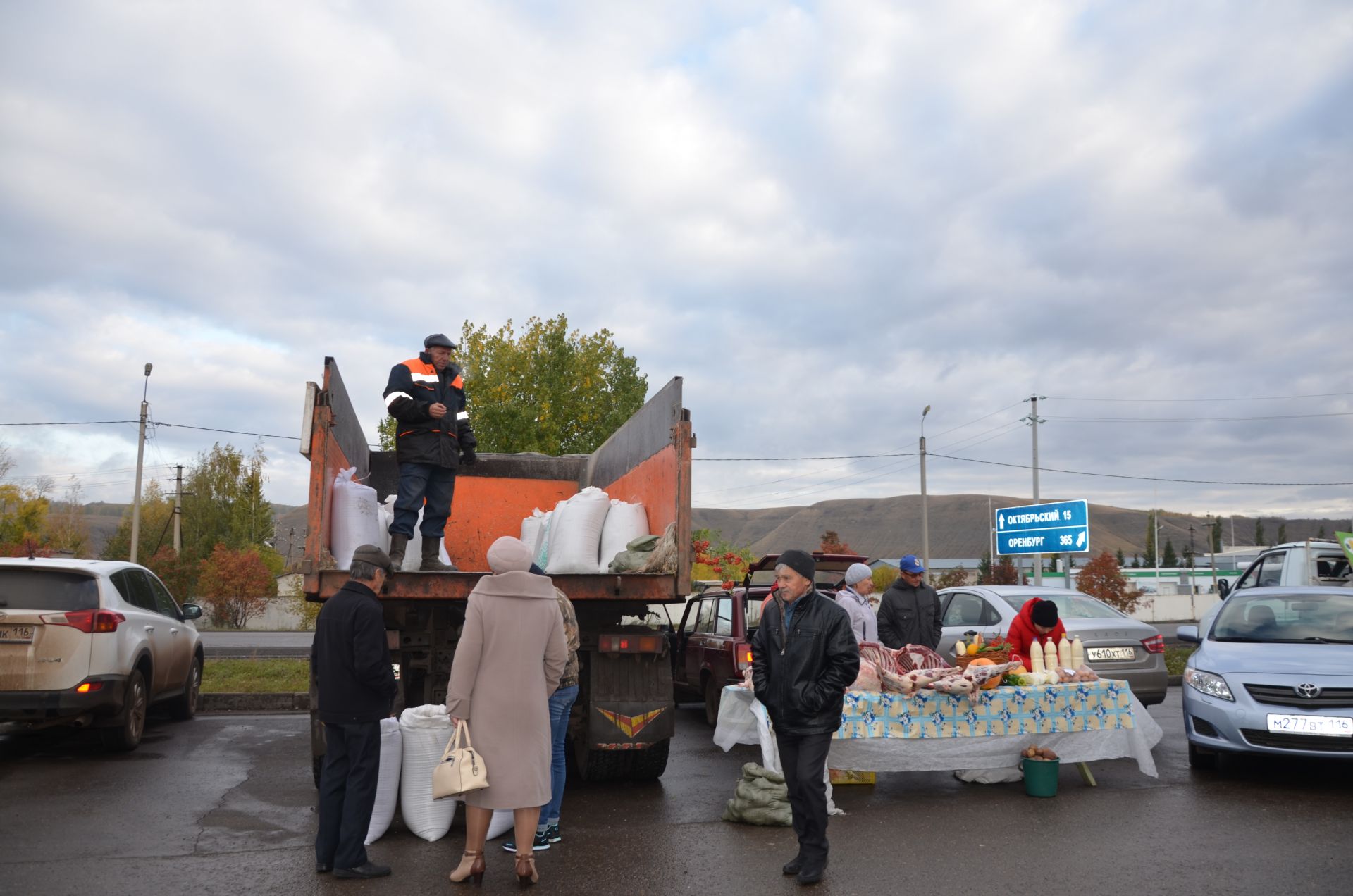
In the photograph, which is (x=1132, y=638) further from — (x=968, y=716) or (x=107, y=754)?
(x=107, y=754)

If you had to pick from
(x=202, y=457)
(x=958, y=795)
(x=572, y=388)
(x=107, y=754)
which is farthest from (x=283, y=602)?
(x=958, y=795)

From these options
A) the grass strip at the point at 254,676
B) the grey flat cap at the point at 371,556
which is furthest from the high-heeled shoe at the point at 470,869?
the grass strip at the point at 254,676

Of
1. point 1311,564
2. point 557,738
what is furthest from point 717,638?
point 1311,564

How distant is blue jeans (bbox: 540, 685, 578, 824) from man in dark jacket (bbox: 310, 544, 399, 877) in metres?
0.90

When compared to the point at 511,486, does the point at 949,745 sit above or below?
below

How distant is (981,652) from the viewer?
7.61 m

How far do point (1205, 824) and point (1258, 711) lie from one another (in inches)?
49.3

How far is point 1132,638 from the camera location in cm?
945

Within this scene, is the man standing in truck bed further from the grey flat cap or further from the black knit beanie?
the black knit beanie

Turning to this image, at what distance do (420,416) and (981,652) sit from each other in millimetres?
4536

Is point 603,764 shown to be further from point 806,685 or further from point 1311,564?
point 1311,564

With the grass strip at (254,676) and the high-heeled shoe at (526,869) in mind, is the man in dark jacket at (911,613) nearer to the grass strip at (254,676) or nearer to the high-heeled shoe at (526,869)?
the high-heeled shoe at (526,869)

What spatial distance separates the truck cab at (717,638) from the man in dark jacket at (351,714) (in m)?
4.26

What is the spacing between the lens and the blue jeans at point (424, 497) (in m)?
7.38
